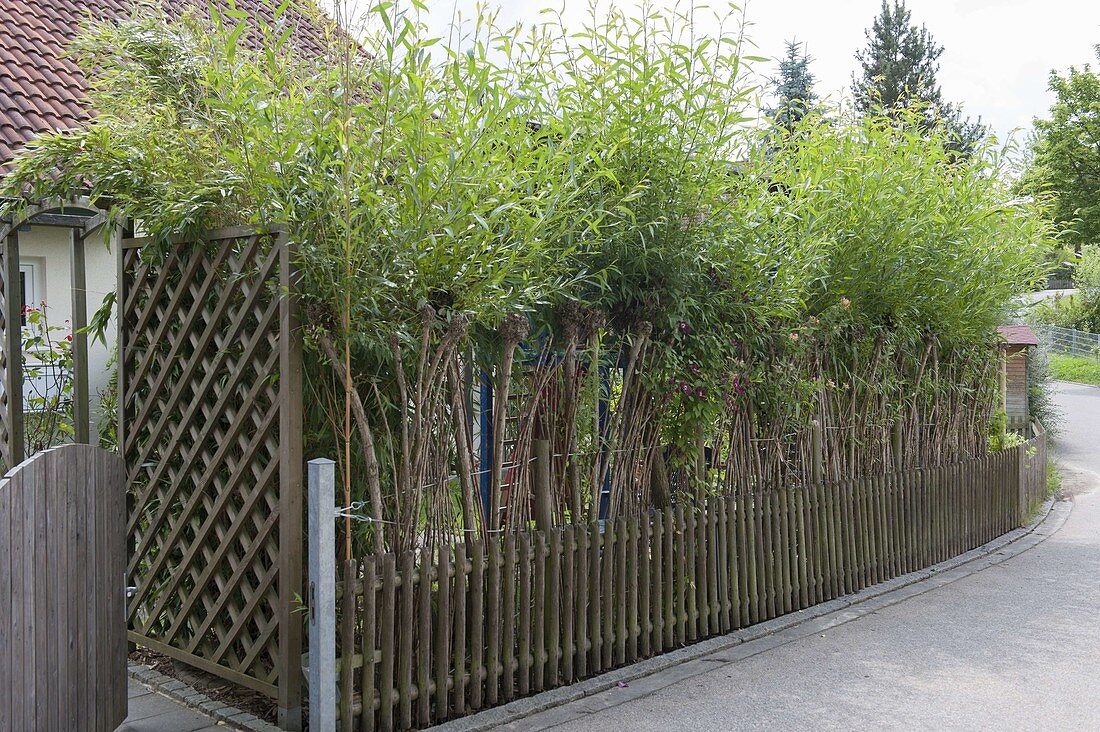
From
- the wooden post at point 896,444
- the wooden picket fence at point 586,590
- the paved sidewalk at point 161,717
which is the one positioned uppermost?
the wooden post at point 896,444

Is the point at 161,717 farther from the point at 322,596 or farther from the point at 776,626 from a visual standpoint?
the point at 776,626

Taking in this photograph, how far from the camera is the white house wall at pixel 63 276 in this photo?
9.05 metres

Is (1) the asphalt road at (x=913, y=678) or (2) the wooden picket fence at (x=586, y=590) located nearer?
(2) the wooden picket fence at (x=586, y=590)

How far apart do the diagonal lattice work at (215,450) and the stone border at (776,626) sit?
39.3 inches

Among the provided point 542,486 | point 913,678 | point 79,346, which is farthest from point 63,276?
point 913,678

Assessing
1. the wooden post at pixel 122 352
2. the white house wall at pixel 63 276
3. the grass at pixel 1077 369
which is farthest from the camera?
the grass at pixel 1077 369

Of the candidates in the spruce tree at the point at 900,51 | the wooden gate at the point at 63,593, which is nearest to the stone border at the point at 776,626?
the wooden gate at the point at 63,593

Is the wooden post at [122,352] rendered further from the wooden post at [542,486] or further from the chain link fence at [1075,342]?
the chain link fence at [1075,342]

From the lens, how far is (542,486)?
5.28 metres

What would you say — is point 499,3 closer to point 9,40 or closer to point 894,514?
point 894,514

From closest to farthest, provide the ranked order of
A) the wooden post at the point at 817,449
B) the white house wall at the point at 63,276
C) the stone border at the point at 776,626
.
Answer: the stone border at the point at 776,626, the wooden post at the point at 817,449, the white house wall at the point at 63,276

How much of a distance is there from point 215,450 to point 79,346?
4.00ft

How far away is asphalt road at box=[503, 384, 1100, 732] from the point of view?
4.84 metres

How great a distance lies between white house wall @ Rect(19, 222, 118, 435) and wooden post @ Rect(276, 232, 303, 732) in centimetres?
541
